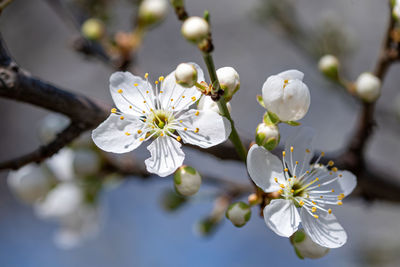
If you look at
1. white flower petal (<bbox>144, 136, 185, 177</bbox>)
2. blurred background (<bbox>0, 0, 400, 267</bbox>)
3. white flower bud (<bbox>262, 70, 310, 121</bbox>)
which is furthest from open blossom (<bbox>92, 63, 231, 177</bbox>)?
A: blurred background (<bbox>0, 0, 400, 267</bbox>)

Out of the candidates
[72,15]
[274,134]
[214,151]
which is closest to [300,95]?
[274,134]

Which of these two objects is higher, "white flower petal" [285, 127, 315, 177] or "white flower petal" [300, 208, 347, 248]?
"white flower petal" [285, 127, 315, 177]

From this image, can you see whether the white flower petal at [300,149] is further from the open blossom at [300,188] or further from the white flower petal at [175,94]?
the white flower petal at [175,94]

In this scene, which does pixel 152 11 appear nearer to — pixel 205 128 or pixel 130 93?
pixel 130 93

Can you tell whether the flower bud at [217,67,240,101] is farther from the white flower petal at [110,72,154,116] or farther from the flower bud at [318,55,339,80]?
the flower bud at [318,55,339,80]

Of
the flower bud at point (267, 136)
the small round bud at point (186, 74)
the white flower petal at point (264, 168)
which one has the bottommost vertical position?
the white flower petal at point (264, 168)

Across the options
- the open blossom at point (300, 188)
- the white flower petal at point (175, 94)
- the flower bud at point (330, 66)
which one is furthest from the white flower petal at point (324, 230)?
the flower bud at point (330, 66)

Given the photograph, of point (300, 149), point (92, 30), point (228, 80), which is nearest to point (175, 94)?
point (228, 80)
